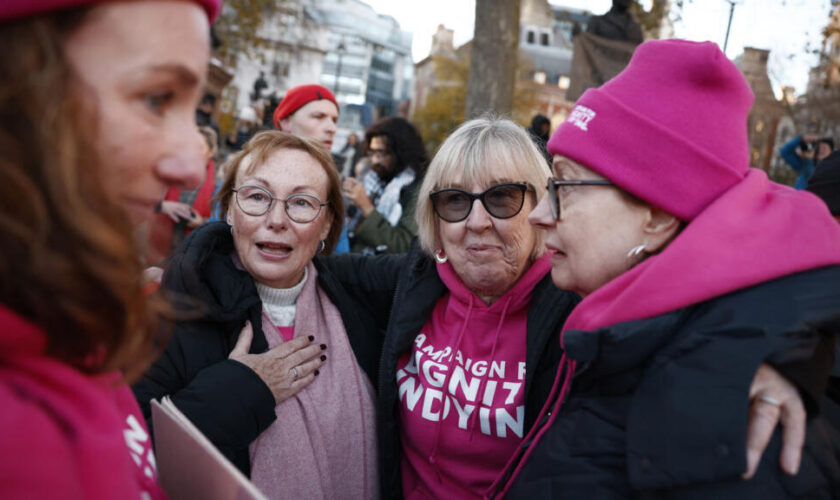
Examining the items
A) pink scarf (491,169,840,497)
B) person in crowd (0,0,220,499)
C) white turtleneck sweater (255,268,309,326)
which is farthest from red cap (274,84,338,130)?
person in crowd (0,0,220,499)

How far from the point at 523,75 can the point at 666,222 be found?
5094 centimetres

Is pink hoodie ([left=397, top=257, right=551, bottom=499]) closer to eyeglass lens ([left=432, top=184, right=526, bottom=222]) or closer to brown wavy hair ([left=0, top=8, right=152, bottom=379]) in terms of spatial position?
eyeglass lens ([left=432, top=184, right=526, bottom=222])

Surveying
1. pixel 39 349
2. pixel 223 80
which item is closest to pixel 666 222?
pixel 39 349

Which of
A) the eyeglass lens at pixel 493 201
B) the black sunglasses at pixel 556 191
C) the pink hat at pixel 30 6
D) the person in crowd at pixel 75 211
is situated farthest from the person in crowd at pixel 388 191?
the pink hat at pixel 30 6

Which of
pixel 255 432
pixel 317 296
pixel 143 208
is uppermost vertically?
pixel 143 208

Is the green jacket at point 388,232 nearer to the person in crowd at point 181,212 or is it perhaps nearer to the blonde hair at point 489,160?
the person in crowd at point 181,212

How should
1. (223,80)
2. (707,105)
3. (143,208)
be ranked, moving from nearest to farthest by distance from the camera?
(143,208)
(707,105)
(223,80)

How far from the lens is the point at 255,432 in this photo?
2078 millimetres

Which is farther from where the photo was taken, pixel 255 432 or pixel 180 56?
pixel 255 432

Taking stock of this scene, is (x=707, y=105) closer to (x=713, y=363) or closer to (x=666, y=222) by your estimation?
(x=666, y=222)

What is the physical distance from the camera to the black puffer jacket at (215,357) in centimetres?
200

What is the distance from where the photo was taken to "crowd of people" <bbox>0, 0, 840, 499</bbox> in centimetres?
74

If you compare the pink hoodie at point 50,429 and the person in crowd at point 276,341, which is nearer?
the pink hoodie at point 50,429

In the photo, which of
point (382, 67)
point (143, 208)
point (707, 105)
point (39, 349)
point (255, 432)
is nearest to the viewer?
point (39, 349)
